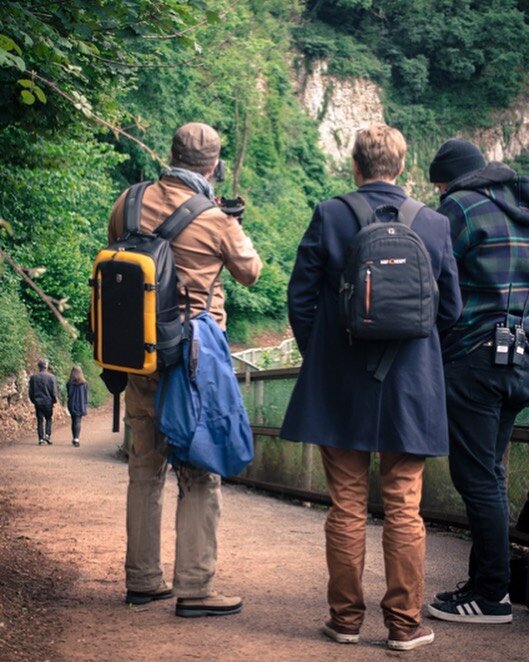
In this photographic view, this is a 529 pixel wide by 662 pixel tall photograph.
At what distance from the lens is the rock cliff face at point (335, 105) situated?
7894cm

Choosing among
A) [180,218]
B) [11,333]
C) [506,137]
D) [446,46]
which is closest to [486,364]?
[180,218]

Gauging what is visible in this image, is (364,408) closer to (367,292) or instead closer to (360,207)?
(367,292)

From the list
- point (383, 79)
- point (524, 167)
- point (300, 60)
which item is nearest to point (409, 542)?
point (300, 60)

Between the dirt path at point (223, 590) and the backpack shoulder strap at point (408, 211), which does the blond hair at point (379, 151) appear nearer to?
the backpack shoulder strap at point (408, 211)

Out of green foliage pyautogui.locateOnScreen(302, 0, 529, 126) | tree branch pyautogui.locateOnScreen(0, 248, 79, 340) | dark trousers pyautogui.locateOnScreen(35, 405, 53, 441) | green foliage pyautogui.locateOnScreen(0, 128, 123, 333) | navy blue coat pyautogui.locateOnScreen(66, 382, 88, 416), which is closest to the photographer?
tree branch pyautogui.locateOnScreen(0, 248, 79, 340)

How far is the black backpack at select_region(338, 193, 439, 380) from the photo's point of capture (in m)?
4.93

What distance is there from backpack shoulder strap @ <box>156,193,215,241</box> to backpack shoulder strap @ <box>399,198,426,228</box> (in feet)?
2.82

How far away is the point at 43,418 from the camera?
25.8 metres

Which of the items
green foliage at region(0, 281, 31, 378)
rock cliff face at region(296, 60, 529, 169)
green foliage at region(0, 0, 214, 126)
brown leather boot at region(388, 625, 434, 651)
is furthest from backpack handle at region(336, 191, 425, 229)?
rock cliff face at region(296, 60, 529, 169)

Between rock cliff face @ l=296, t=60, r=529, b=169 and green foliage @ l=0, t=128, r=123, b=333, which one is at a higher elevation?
rock cliff face @ l=296, t=60, r=529, b=169

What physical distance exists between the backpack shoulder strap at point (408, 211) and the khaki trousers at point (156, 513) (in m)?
1.24

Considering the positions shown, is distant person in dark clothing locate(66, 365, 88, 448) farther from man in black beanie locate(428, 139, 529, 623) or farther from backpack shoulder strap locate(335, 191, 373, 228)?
backpack shoulder strap locate(335, 191, 373, 228)

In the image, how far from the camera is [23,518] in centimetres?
946

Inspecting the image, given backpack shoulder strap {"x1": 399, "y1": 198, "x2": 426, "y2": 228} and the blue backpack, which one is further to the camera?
the blue backpack
